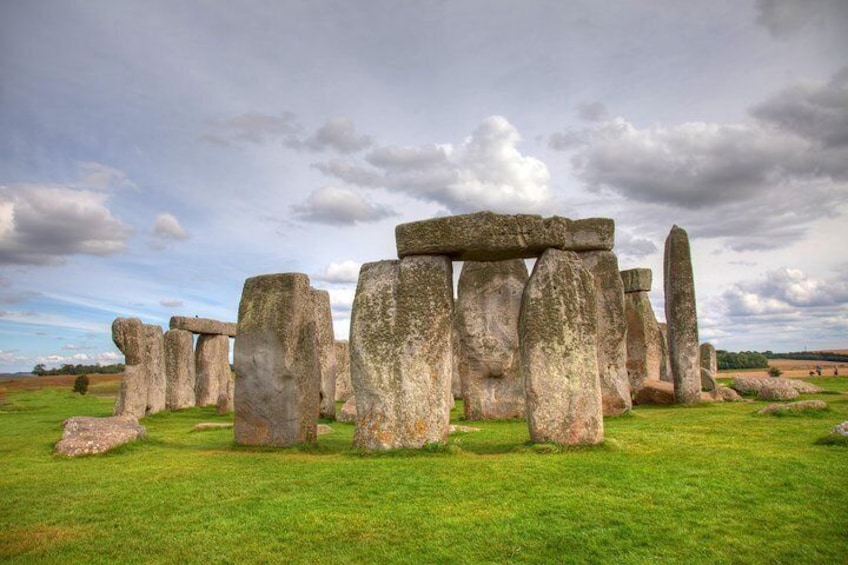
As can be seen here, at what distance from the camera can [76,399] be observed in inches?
994

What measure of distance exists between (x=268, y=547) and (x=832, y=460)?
6.97 metres

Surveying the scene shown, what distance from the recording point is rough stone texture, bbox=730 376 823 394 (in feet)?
57.4

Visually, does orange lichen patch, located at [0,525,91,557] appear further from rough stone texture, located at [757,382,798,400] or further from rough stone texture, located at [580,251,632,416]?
rough stone texture, located at [757,382,798,400]

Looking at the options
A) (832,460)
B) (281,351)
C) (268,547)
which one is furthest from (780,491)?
(281,351)

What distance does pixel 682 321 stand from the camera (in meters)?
17.0

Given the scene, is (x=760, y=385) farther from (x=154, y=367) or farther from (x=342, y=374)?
(x=154, y=367)

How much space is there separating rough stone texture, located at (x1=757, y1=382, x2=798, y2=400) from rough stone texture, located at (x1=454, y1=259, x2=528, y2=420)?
7.65 meters

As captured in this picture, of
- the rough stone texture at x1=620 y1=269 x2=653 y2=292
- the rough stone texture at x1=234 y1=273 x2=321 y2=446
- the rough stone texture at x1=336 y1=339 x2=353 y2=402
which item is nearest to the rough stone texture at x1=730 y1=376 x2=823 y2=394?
the rough stone texture at x1=620 y1=269 x2=653 y2=292

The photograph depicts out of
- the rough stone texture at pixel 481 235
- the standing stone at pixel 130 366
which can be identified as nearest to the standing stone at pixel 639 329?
the rough stone texture at pixel 481 235

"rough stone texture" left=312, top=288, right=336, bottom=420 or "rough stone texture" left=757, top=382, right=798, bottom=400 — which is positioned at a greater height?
"rough stone texture" left=312, top=288, right=336, bottom=420

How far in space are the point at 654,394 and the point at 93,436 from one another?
1433 centimetres

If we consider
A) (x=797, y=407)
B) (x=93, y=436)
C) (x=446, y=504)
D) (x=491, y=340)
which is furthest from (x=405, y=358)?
(x=797, y=407)

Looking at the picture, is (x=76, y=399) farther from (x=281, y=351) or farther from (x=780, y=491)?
(x=780, y=491)

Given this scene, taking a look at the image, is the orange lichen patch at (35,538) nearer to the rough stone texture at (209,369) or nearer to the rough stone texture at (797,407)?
the rough stone texture at (797,407)
